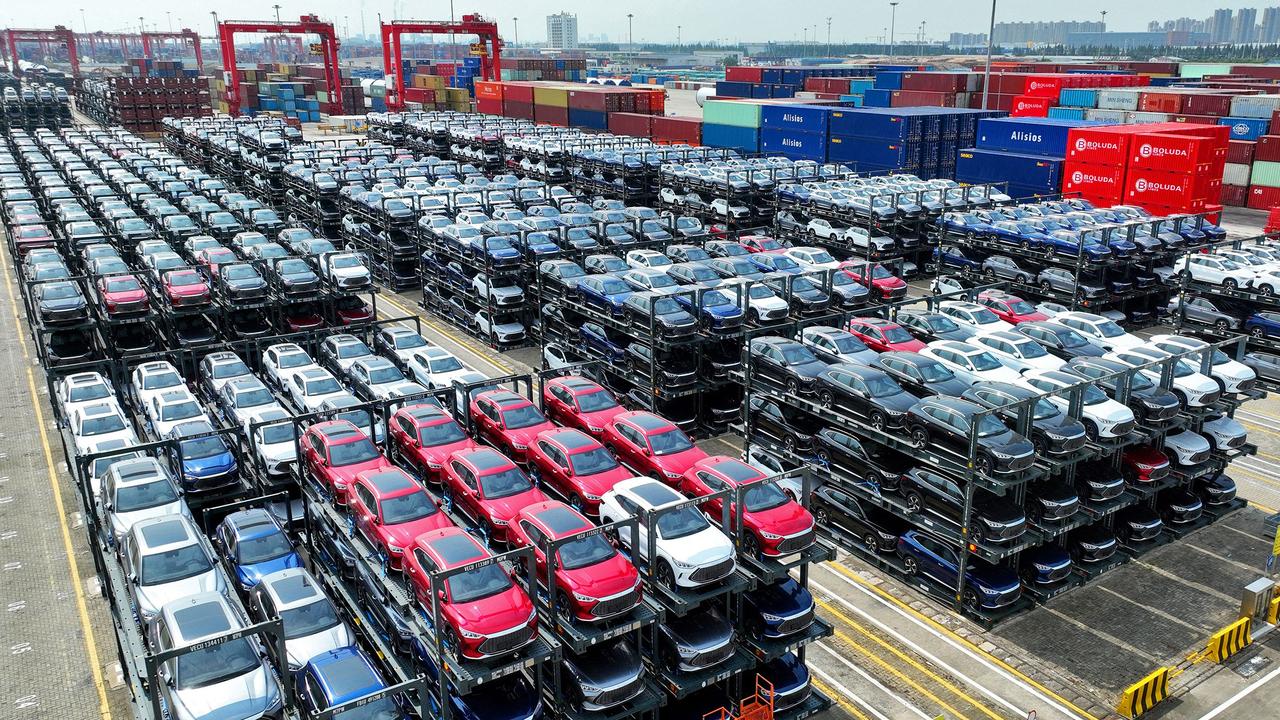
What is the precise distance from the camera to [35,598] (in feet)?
65.4

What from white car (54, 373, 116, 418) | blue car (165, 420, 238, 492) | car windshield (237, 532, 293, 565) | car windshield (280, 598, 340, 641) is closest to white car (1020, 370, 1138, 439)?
car windshield (280, 598, 340, 641)

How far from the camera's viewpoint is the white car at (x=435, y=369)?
27.8m

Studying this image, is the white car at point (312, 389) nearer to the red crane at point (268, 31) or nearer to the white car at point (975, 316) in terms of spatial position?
the white car at point (975, 316)

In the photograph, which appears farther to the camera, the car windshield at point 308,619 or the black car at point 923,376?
the black car at point 923,376

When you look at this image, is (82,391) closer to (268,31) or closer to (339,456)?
(339,456)

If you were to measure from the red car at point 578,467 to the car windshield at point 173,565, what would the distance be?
692cm

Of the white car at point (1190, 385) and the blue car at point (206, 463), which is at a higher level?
the white car at point (1190, 385)

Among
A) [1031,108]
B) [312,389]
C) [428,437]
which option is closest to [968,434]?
[428,437]

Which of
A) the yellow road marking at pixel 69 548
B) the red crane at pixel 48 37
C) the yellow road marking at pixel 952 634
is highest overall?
the red crane at pixel 48 37

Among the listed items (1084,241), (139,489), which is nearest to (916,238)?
(1084,241)

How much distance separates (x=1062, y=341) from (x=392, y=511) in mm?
20122

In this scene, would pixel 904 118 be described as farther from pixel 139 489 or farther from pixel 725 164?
pixel 139 489

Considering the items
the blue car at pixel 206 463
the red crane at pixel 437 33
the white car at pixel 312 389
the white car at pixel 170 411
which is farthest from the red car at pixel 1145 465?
the red crane at pixel 437 33

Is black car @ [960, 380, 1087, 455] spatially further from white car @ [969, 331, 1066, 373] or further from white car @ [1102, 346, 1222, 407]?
white car @ [969, 331, 1066, 373]
